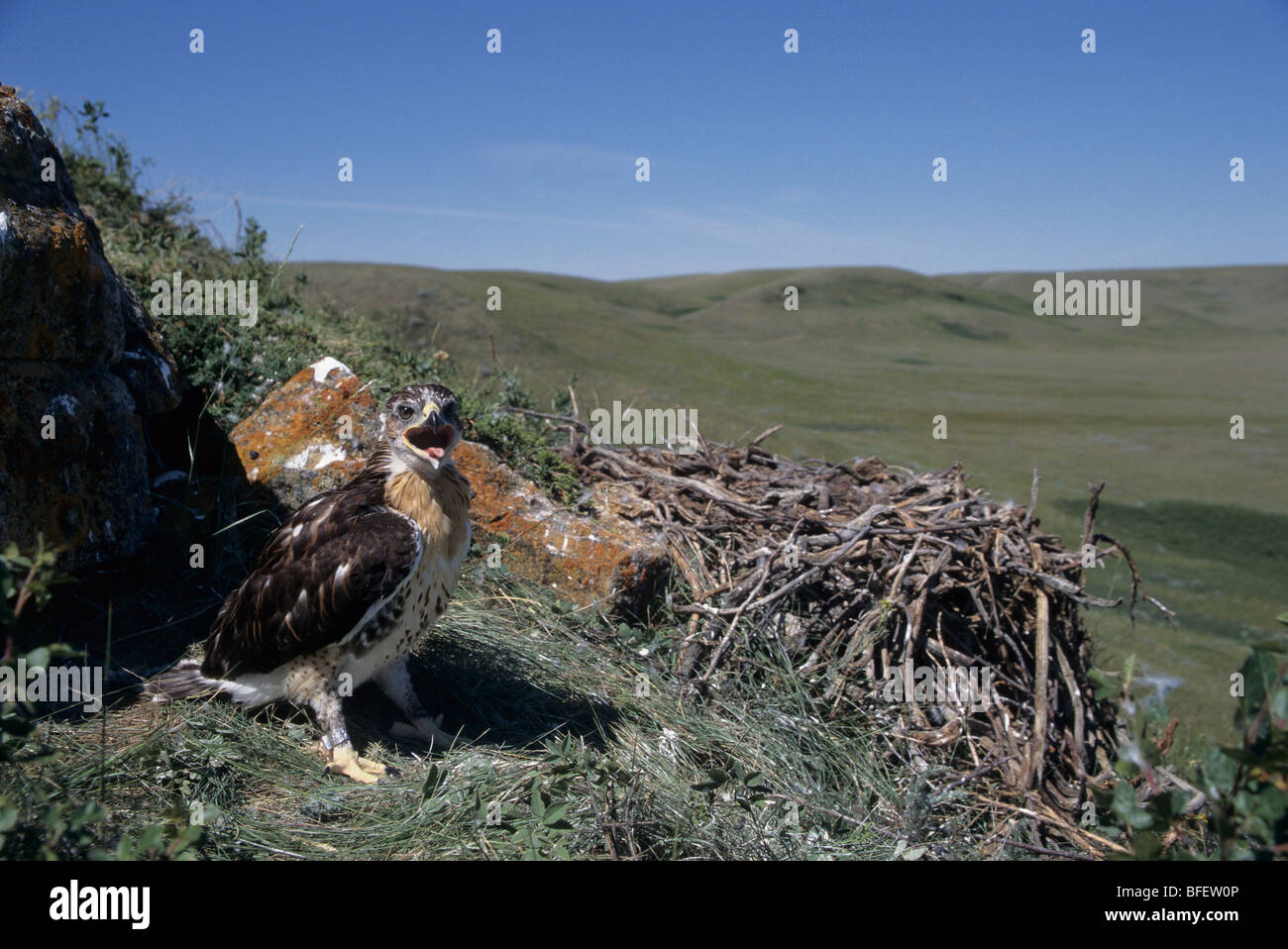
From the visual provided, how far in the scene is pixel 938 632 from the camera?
5691 mm

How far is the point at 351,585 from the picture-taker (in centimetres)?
373

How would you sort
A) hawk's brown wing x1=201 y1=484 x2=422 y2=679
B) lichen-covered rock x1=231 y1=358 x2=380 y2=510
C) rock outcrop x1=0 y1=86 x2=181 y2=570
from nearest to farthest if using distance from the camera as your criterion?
hawk's brown wing x1=201 y1=484 x2=422 y2=679 → rock outcrop x1=0 y1=86 x2=181 y2=570 → lichen-covered rock x1=231 y1=358 x2=380 y2=510

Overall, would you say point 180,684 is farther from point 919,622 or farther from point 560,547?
point 919,622

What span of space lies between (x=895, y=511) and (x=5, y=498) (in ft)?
17.8

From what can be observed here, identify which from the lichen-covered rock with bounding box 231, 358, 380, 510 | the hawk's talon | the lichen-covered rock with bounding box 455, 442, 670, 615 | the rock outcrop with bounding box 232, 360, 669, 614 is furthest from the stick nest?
the hawk's talon

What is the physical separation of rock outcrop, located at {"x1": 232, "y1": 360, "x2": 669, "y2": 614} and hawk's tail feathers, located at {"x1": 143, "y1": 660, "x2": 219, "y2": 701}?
155 cm

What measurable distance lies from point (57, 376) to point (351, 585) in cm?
193

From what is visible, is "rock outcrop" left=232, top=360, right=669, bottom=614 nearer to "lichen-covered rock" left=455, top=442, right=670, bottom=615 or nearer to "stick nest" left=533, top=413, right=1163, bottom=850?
"lichen-covered rock" left=455, top=442, right=670, bottom=615

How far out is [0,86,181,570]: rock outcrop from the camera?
13.0 feet

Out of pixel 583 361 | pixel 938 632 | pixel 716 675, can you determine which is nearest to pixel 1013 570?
pixel 938 632

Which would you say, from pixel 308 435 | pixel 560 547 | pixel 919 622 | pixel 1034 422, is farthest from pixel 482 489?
pixel 1034 422

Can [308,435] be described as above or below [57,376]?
below

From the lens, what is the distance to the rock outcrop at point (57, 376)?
13.0 feet
